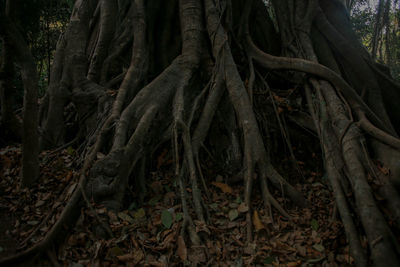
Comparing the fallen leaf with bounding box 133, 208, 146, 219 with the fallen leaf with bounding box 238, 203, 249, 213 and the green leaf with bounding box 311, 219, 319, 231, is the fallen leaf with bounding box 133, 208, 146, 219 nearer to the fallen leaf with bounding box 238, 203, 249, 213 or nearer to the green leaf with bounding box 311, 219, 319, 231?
the fallen leaf with bounding box 238, 203, 249, 213

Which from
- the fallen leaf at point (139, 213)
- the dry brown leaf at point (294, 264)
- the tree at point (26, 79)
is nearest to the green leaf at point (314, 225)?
the dry brown leaf at point (294, 264)

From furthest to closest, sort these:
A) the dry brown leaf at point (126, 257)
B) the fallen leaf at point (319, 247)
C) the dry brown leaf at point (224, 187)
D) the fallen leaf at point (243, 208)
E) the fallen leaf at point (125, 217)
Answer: the dry brown leaf at point (224, 187) < the fallen leaf at point (243, 208) < the fallen leaf at point (125, 217) < the fallen leaf at point (319, 247) < the dry brown leaf at point (126, 257)

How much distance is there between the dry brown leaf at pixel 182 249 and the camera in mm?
2159

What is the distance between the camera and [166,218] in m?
2.54

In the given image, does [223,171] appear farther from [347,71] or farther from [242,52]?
[347,71]

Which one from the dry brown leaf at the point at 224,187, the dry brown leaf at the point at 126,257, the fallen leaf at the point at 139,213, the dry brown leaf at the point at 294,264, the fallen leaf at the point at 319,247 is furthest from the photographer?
the dry brown leaf at the point at 224,187

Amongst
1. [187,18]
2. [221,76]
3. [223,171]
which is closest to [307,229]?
[223,171]

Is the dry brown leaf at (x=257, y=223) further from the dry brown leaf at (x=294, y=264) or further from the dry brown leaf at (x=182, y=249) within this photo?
the dry brown leaf at (x=182, y=249)

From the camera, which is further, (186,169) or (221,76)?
(221,76)

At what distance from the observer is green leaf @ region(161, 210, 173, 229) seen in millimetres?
2490

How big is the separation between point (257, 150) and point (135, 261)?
5.68 feet

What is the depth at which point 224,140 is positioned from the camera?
12.0 ft

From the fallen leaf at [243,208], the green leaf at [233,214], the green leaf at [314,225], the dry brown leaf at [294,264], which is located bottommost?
the dry brown leaf at [294,264]

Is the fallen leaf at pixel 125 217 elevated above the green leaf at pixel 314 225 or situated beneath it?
elevated above
